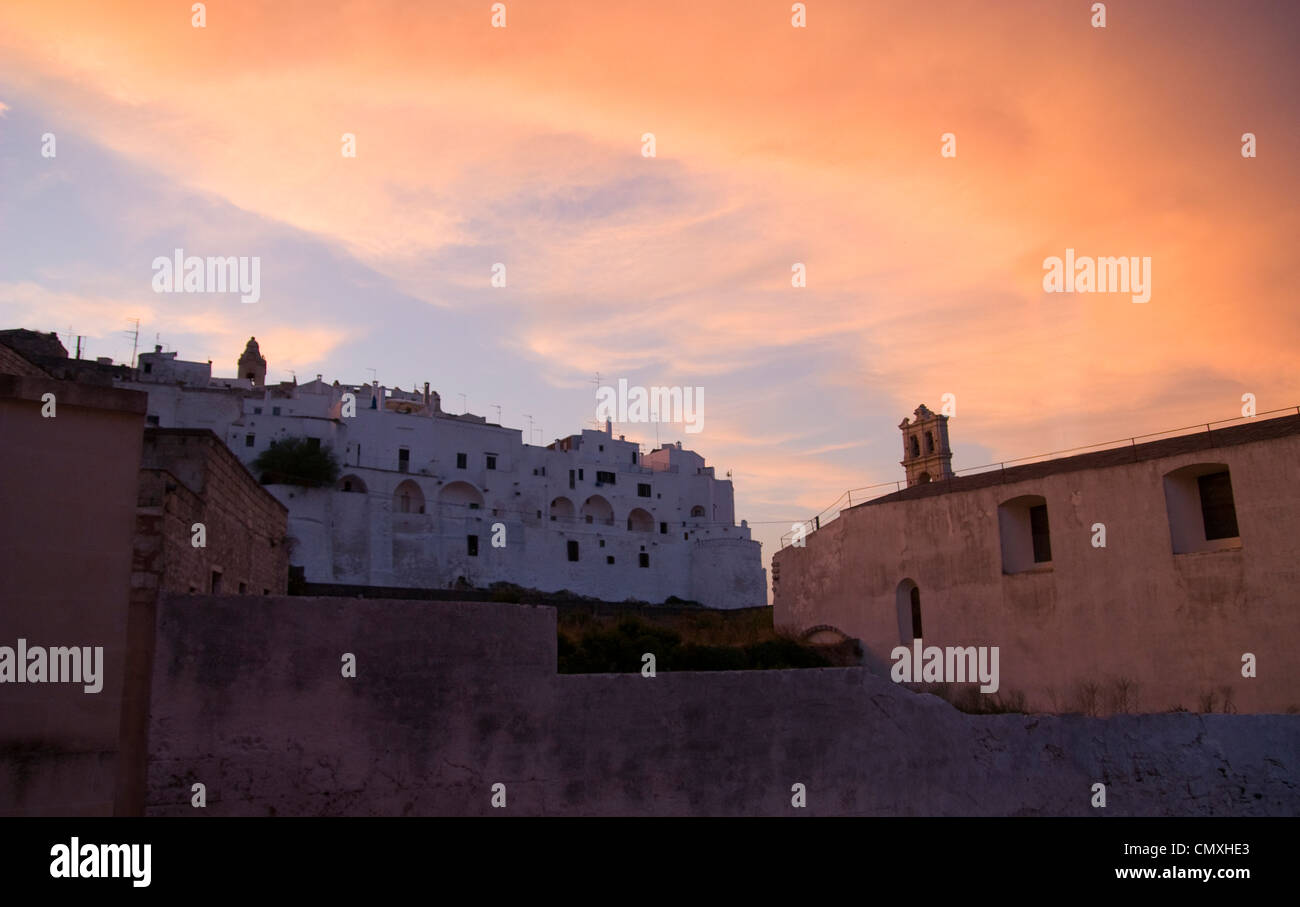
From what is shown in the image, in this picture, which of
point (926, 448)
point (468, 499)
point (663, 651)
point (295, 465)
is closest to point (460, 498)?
point (468, 499)

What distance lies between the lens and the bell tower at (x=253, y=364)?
6583 cm

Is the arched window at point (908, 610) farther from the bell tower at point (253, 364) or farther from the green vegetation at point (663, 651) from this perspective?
the bell tower at point (253, 364)

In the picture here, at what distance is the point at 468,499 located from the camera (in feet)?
197

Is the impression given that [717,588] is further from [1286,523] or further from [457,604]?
[457,604]

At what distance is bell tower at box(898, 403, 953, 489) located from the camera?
4303 cm

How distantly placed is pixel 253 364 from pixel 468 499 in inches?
746

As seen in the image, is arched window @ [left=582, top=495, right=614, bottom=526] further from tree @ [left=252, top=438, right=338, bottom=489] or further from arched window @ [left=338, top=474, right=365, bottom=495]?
tree @ [left=252, top=438, right=338, bottom=489]

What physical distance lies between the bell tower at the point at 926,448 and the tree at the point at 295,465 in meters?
30.4

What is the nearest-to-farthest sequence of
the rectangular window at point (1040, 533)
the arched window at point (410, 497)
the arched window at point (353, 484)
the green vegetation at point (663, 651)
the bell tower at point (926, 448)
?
the green vegetation at point (663, 651), the rectangular window at point (1040, 533), the bell tower at point (926, 448), the arched window at point (353, 484), the arched window at point (410, 497)

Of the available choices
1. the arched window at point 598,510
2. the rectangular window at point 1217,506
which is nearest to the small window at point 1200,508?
the rectangular window at point 1217,506

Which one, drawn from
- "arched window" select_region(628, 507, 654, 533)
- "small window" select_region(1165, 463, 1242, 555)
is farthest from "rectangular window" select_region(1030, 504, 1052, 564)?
"arched window" select_region(628, 507, 654, 533)

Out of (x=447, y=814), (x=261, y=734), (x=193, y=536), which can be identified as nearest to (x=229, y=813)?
(x=261, y=734)

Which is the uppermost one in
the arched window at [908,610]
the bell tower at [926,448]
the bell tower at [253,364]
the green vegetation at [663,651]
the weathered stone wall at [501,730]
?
the bell tower at [253,364]

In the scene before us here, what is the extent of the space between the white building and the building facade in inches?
1360
